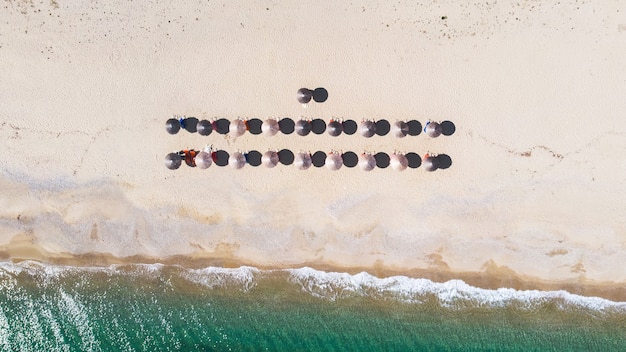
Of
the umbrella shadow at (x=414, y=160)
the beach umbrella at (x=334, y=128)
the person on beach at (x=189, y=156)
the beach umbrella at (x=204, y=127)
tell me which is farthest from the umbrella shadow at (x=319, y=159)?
the person on beach at (x=189, y=156)

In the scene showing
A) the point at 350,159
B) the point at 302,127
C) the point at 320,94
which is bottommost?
the point at 350,159

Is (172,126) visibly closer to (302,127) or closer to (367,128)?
(302,127)

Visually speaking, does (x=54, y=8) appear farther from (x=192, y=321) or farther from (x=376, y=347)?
(x=376, y=347)

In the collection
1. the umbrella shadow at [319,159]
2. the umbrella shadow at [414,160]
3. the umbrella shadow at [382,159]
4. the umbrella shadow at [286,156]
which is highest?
the umbrella shadow at [414,160]

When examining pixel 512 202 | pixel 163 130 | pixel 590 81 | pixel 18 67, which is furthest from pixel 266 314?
pixel 590 81

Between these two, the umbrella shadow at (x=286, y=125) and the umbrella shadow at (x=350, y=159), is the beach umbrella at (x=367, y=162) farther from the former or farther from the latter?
the umbrella shadow at (x=286, y=125)

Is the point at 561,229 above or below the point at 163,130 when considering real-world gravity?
above

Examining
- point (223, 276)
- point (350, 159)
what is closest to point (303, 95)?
point (350, 159)
